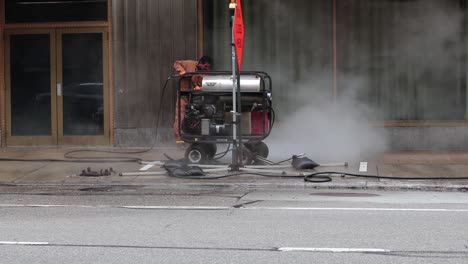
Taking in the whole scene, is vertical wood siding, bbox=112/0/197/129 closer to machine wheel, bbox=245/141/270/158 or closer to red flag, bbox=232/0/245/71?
machine wheel, bbox=245/141/270/158

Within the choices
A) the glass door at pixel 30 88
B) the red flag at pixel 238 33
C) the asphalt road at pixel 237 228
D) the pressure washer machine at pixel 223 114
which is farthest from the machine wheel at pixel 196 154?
the glass door at pixel 30 88

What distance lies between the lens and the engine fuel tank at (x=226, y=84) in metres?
11.6

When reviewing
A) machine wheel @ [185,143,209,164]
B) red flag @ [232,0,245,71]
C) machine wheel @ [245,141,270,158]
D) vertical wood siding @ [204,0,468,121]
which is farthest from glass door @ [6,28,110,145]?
red flag @ [232,0,245,71]

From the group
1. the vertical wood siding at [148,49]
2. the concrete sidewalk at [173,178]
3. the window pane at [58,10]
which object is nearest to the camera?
the concrete sidewalk at [173,178]

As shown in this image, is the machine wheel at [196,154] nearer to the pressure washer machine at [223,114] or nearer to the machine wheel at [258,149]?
the pressure washer machine at [223,114]

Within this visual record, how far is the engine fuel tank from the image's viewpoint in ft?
38.0

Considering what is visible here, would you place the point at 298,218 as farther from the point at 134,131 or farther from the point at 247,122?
the point at 134,131

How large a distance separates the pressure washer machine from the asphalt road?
6.67 feet

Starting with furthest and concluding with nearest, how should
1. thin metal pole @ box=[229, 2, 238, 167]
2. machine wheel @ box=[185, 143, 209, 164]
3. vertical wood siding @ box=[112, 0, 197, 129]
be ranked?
vertical wood siding @ box=[112, 0, 197, 129]
machine wheel @ box=[185, 143, 209, 164]
thin metal pole @ box=[229, 2, 238, 167]

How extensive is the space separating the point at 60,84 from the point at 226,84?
4820 millimetres

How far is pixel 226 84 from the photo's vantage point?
11.6m

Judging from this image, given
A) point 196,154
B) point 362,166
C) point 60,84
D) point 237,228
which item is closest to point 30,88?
point 60,84

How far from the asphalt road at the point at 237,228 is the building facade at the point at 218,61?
473 centimetres

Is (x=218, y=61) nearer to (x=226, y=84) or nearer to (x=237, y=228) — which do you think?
(x=226, y=84)
